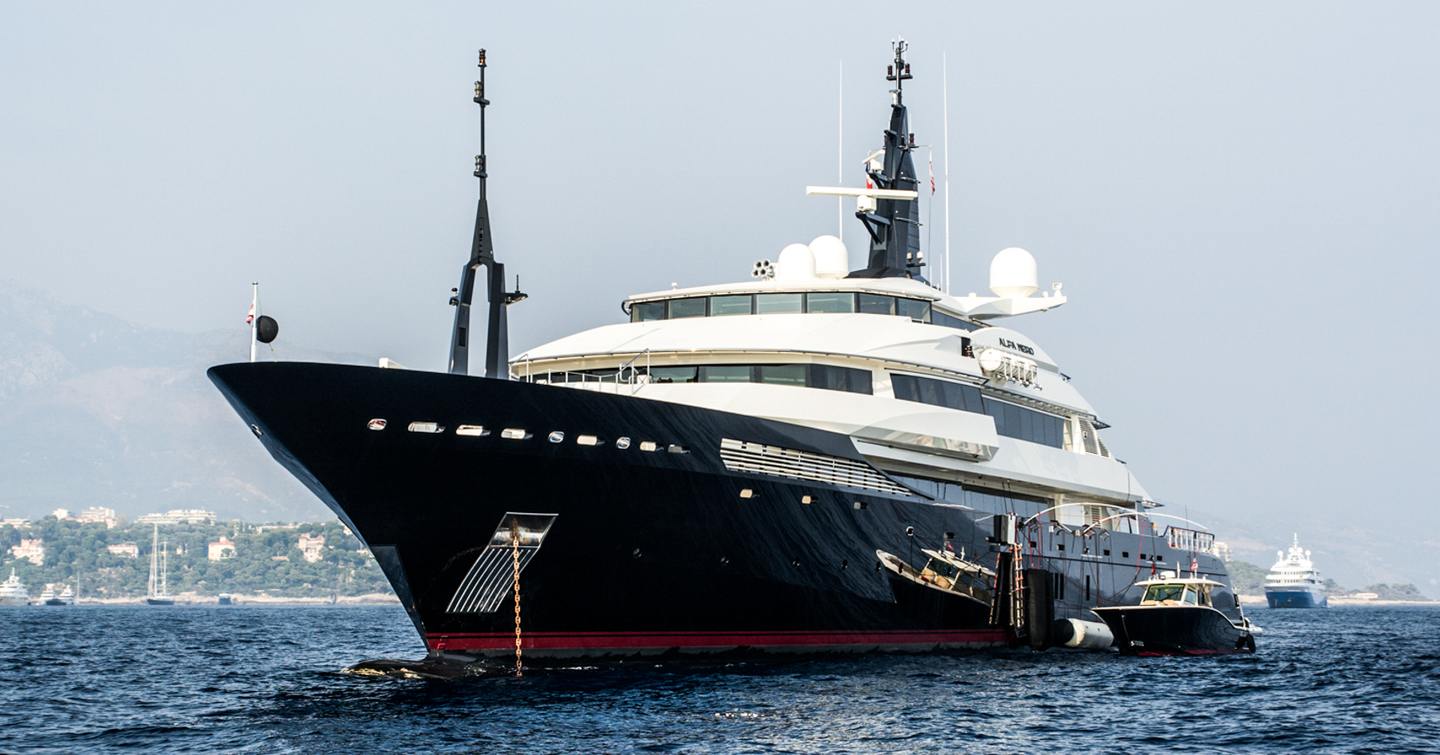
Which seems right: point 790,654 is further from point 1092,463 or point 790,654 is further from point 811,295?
point 1092,463

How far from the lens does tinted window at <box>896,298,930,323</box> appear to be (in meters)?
34.5

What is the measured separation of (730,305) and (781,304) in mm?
1094

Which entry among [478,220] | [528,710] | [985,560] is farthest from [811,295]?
[528,710]

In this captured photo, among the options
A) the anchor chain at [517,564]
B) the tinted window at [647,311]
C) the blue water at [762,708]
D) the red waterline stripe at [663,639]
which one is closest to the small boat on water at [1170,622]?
the blue water at [762,708]

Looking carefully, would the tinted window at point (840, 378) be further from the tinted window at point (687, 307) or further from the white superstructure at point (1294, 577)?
the white superstructure at point (1294, 577)

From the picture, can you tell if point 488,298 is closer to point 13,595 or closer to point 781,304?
point 781,304

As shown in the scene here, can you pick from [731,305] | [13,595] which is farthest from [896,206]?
[13,595]

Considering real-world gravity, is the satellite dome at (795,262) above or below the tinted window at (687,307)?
above

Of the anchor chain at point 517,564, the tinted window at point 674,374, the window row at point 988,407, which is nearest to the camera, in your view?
the anchor chain at point 517,564

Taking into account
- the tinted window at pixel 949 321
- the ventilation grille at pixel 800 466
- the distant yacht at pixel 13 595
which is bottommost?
the distant yacht at pixel 13 595

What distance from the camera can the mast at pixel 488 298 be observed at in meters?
27.4

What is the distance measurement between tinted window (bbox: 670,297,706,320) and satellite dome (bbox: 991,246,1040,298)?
27.1 feet

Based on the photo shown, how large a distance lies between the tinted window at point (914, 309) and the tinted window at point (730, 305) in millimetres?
3263

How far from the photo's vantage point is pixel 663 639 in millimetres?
27422
